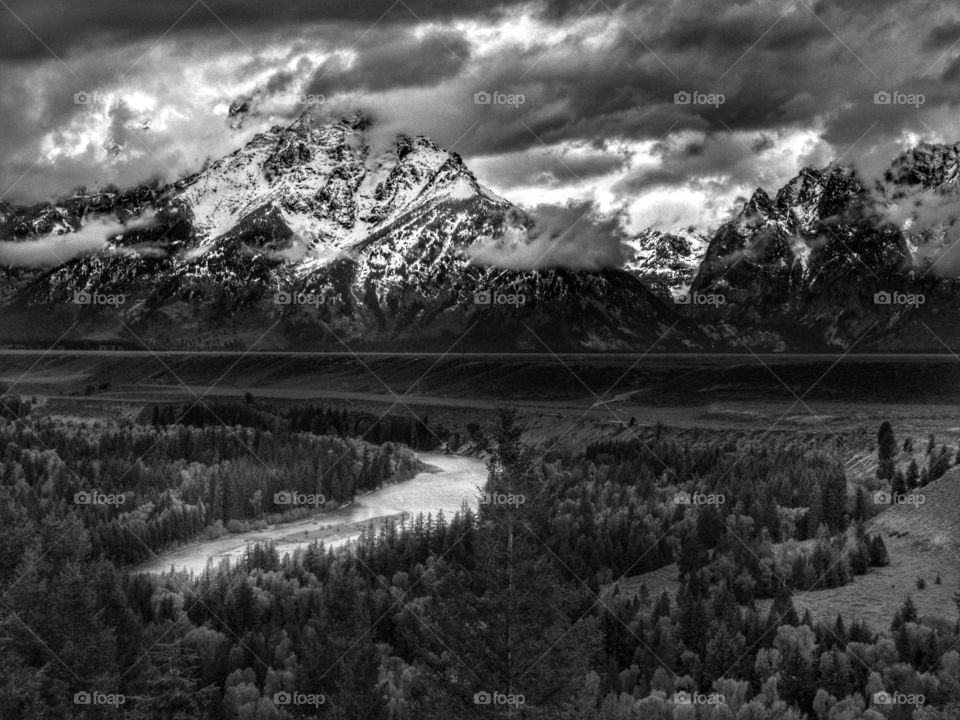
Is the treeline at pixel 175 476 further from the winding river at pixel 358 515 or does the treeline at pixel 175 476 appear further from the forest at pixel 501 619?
the winding river at pixel 358 515

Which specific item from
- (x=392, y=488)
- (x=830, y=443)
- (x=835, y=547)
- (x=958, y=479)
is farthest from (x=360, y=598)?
(x=830, y=443)

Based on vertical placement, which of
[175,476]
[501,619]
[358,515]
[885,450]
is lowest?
[358,515]

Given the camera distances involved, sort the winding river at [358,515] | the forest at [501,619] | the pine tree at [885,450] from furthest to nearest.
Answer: the pine tree at [885,450], the winding river at [358,515], the forest at [501,619]

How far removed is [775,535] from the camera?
8756 centimetres

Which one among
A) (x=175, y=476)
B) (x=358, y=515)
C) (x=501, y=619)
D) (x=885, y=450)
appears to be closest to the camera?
(x=501, y=619)

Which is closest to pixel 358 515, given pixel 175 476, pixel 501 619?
pixel 175 476

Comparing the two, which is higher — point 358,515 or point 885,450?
point 885,450

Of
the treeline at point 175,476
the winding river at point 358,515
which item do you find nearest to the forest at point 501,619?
the treeline at point 175,476

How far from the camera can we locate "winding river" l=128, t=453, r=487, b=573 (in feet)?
342

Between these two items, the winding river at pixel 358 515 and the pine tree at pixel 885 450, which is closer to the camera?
the winding river at pixel 358 515

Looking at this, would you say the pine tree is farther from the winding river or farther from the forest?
the winding river

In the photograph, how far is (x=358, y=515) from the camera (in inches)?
5084

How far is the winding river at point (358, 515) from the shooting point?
104m

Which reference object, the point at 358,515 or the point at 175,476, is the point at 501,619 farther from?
the point at 175,476
